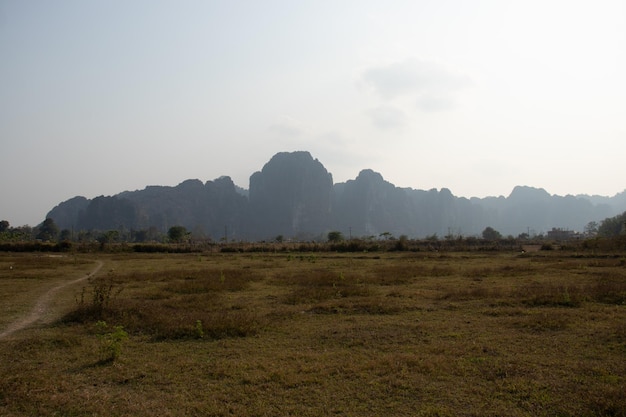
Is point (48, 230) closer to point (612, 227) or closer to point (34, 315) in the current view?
point (34, 315)

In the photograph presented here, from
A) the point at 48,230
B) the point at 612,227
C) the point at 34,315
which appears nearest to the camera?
the point at 34,315

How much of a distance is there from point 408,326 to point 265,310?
15.5 feet

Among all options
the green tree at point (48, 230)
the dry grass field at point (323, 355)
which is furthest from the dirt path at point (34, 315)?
the green tree at point (48, 230)

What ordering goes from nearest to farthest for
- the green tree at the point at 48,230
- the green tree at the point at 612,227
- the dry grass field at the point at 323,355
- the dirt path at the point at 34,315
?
the dry grass field at the point at 323,355 → the dirt path at the point at 34,315 → the green tree at the point at 612,227 → the green tree at the point at 48,230

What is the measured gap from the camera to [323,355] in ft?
28.6

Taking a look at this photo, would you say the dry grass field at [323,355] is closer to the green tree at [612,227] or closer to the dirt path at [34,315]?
the dirt path at [34,315]

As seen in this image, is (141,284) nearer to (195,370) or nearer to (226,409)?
(195,370)

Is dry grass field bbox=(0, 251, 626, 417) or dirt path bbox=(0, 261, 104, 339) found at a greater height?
dirt path bbox=(0, 261, 104, 339)

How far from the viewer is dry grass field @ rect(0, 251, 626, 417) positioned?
21.0ft

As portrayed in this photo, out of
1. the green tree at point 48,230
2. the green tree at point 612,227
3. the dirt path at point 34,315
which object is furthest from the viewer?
the green tree at point 48,230

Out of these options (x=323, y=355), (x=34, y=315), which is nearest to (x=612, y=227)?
(x=323, y=355)

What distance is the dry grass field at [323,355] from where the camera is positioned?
640cm

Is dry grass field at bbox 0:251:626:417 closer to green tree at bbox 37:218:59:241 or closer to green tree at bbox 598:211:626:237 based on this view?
green tree at bbox 598:211:626:237

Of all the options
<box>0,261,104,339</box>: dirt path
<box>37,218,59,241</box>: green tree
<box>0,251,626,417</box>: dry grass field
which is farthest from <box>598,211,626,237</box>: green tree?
<box>37,218,59,241</box>: green tree
